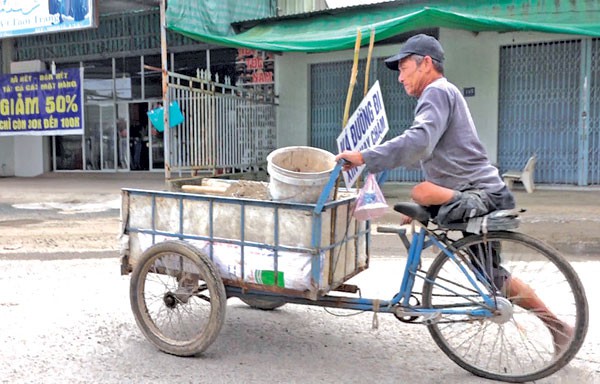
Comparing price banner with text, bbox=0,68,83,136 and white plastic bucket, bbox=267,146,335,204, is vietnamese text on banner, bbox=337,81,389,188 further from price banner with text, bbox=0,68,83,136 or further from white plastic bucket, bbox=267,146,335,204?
price banner with text, bbox=0,68,83,136

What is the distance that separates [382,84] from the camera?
11.7m

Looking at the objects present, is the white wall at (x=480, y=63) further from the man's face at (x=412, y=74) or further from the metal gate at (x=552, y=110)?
the man's face at (x=412, y=74)

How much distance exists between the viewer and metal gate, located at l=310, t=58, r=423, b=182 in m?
11.6

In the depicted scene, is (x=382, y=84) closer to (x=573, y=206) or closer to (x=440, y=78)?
(x=573, y=206)

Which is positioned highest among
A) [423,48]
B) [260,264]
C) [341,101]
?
[341,101]

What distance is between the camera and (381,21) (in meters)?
10.2

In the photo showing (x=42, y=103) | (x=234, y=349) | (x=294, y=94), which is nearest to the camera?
(x=234, y=349)

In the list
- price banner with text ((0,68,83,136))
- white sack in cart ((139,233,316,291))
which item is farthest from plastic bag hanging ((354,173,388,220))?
price banner with text ((0,68,83,136))

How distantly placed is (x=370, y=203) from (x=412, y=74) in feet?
2.65

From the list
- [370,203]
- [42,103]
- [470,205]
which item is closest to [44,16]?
[42,103]

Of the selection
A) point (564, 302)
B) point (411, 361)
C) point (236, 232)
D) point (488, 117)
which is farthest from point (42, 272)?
point (488, 117)

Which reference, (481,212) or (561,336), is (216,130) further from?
(561,336)

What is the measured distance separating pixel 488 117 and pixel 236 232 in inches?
347

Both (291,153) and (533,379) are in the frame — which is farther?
(291,153)
